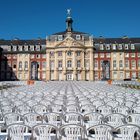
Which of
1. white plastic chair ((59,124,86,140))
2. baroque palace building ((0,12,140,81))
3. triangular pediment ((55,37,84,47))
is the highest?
triangular pediment ((55,37,84,47))

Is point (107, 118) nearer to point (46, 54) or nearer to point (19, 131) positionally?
point (19, 131)

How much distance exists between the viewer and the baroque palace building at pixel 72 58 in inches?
3022

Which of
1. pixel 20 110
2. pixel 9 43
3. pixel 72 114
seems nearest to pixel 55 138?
pixel 72 114

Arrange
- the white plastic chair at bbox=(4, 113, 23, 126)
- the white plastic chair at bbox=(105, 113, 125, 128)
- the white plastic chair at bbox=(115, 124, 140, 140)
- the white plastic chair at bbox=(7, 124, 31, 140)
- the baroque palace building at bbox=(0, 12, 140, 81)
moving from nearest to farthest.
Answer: the white plastic chair at bbox=(115, 124, 140, 140) < the white plastic chair at bbox=(7, 124, 31, 140) < the white plastic chair at bbox=(105, 113, 125, 128) < the white plastic chair at bbox=(4, 113, 23, 126) < the baroque palace building at bbox=(0, 12, 140, 81)

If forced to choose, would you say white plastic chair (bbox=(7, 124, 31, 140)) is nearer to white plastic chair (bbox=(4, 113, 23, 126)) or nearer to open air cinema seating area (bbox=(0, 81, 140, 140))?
open air cinema seating area (bbox=(0, 81, 140, 140))

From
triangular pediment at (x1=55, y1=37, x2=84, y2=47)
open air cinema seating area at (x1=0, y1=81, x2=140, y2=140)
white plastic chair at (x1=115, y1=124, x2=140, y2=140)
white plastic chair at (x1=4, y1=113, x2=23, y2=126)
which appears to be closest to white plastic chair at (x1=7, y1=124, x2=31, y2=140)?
open air cinema seating area at (x1=0, y1=81, x2=140, y2=140)

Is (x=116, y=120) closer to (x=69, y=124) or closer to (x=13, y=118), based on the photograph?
(x=69, y=124)

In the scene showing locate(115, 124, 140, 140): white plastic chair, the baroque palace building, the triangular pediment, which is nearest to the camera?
locate(115, 124, 140, 140): white plastic chair

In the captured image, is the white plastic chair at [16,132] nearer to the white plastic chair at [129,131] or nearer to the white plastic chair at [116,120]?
the white plastic chair at [129,131]

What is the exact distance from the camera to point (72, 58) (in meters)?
77.4

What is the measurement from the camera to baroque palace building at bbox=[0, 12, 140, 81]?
76750 millimetres

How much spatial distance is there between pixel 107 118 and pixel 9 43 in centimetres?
7538

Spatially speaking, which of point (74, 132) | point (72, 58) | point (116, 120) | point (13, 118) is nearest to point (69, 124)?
point (74, 132)

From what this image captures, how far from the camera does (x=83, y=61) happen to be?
77.1 m
